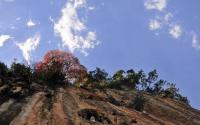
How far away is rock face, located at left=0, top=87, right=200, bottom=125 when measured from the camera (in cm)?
2740

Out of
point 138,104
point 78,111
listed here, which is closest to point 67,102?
point 78,111

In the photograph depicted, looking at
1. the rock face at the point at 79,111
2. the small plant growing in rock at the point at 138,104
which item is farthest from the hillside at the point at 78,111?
the small plant growing in rock at the point at 138,104

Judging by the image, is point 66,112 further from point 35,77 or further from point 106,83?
point 106,83

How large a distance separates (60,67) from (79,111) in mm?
25682

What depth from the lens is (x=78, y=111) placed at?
31.7 metres

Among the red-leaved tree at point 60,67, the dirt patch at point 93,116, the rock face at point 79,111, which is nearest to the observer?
the rock face at point 79,111

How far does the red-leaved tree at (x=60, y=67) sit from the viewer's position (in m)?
50.4

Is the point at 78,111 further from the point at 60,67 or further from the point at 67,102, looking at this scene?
the point at 60,67

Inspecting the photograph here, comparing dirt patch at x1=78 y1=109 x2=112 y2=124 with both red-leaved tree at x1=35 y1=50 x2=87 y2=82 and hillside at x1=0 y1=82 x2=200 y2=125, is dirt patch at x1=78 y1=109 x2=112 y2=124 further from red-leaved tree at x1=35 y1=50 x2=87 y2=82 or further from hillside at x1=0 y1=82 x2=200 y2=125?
red-leaved tree at x1=35 y1=50 x2=87 y2=82

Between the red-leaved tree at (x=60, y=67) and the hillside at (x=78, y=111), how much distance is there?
440 cm

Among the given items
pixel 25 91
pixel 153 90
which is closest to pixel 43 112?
pixel 25 91

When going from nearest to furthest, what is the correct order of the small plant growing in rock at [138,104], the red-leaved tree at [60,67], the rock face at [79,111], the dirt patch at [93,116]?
the rock face at [79,111]
the dirt patch at [93,116]
the small plant growing in rock at [138,104]
the red-leaved tree at [60,67]

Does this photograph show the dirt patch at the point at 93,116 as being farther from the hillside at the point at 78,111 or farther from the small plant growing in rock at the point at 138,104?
the small plant growing in rock at the point at 138,104

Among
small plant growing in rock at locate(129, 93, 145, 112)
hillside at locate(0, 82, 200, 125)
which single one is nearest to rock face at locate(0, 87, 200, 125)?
hillside at locate(0, 82, 200, 125)
